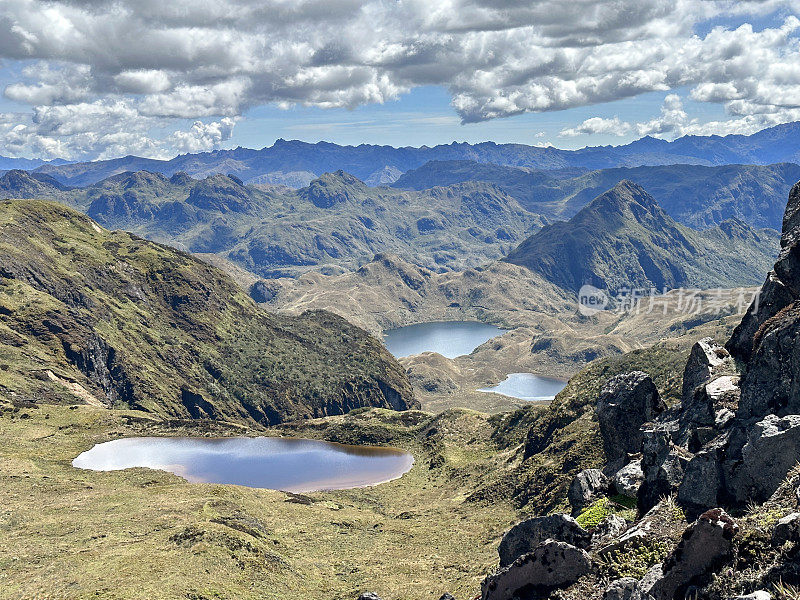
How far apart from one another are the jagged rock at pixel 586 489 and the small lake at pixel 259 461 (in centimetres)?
7604

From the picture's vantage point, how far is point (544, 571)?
83.1 feet

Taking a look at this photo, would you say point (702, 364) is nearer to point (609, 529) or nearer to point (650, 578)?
point (609, 529)

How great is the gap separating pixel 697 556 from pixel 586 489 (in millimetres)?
22407

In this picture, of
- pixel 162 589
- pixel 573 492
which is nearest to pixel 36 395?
pixel 162 589

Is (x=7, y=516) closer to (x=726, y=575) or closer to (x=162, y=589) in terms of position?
(x=162, y=589)

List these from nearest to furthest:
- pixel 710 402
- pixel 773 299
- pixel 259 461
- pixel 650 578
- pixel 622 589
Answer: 1. pixel 650 578
2. pixel 622 589
3. pixel 710 402
4. pixel 773 299
5. pixel 259 461

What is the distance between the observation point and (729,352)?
4472 cm

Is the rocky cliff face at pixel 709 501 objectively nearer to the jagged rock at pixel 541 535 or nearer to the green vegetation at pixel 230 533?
the jagged rock at pixel 541 535

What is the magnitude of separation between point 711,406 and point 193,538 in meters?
50.0

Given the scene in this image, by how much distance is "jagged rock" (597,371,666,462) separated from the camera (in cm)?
5506

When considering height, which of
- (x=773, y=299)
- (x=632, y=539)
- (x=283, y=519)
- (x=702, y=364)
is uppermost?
(x=773, y=299)

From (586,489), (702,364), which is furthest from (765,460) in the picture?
(702,364)

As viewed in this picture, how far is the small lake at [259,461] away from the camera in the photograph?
380ft

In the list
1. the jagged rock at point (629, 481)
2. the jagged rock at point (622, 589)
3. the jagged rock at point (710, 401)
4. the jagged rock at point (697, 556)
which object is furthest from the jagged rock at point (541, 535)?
the jagged rock at point (710, 401)
